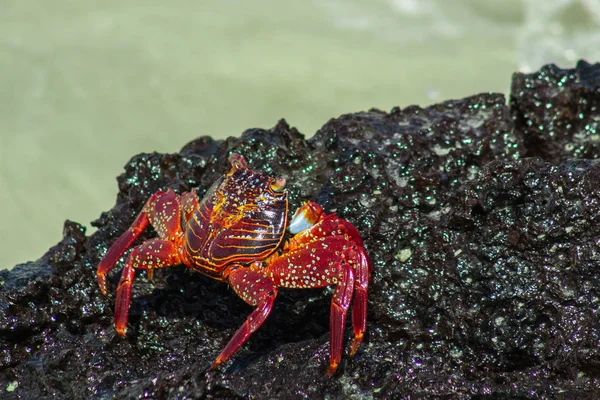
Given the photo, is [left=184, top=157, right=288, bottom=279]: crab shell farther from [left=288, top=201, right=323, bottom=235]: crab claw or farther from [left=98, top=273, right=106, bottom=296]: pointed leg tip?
[left=98, top=273, right=106, bottom=296]: pointed leg tip

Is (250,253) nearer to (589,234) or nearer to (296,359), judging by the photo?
(296,359)

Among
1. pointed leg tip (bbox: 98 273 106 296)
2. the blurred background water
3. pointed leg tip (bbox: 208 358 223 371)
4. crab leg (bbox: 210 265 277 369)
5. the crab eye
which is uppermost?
the blurred background water

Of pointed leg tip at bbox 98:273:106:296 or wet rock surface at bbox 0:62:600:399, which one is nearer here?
wet rock surface at bbox 0:62:600:399

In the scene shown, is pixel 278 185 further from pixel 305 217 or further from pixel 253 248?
pixel 253 248

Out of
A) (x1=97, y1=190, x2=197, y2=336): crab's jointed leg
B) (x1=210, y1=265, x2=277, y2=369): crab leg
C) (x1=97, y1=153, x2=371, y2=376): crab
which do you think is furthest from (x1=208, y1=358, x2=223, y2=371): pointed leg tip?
(x1=97, y1=190, x2=197, y2=336): crab's jointed leg

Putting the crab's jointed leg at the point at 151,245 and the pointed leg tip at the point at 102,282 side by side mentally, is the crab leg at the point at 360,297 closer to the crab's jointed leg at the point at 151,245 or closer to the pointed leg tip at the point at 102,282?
the crab's jointed leg at the point at 151,245

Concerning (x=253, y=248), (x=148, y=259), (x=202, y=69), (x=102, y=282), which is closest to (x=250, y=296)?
(x=253, y=248)
